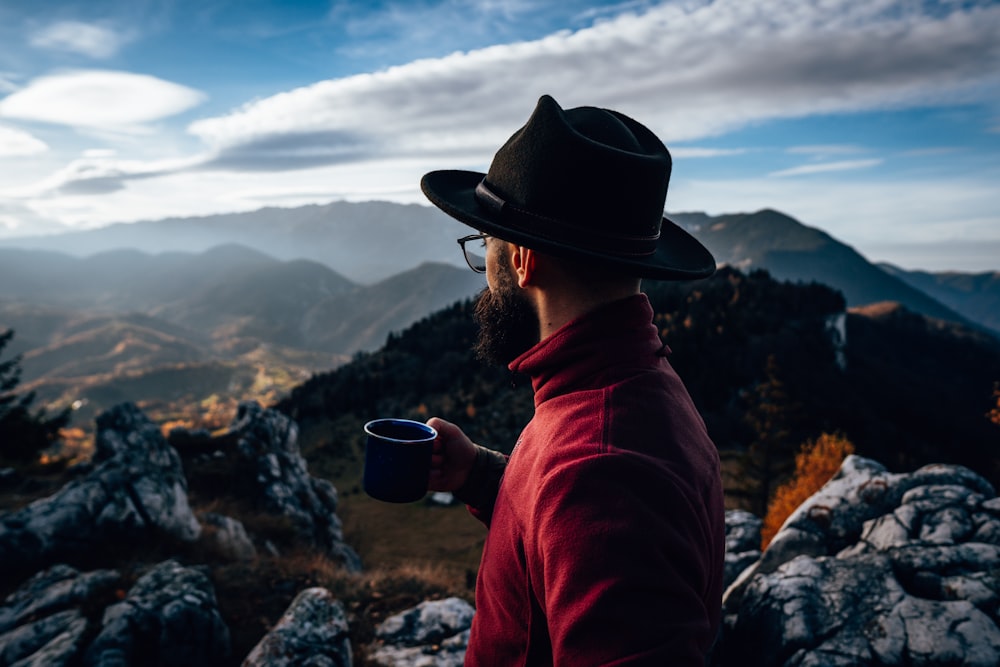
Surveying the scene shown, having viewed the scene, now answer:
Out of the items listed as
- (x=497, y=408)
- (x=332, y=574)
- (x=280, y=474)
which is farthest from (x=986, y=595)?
(x=497, y=408)

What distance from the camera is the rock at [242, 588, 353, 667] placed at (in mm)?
6422

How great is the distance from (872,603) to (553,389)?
5.40 m

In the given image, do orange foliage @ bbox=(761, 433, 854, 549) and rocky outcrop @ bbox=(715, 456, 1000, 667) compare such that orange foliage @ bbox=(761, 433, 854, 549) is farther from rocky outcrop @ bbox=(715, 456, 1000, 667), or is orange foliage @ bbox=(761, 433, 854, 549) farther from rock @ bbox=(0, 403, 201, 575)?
rock @ bbox=(0, 403, 201, 575)

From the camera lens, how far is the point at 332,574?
Result: 10.0m

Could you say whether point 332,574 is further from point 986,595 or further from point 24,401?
point 24,401

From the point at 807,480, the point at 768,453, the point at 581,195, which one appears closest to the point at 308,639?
the point at 581,195

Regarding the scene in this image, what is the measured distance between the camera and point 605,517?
151cm

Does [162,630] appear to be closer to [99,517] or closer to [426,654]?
[426,654]

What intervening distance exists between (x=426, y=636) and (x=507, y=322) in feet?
24.3

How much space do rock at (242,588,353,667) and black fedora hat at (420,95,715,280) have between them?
6.65 metres

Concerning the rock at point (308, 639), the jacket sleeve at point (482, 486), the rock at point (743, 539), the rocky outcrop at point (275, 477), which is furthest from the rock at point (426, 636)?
the rocky outcrop at point (275, 477)

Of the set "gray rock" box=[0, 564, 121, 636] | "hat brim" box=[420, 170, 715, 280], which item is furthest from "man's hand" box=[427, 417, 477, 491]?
"gray rock" box=[0, 564, 121, 636]

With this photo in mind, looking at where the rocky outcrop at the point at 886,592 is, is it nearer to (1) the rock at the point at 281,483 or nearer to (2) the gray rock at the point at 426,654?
(2) the gray rock at the point at 426,654

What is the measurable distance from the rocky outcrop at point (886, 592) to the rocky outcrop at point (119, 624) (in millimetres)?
6935
